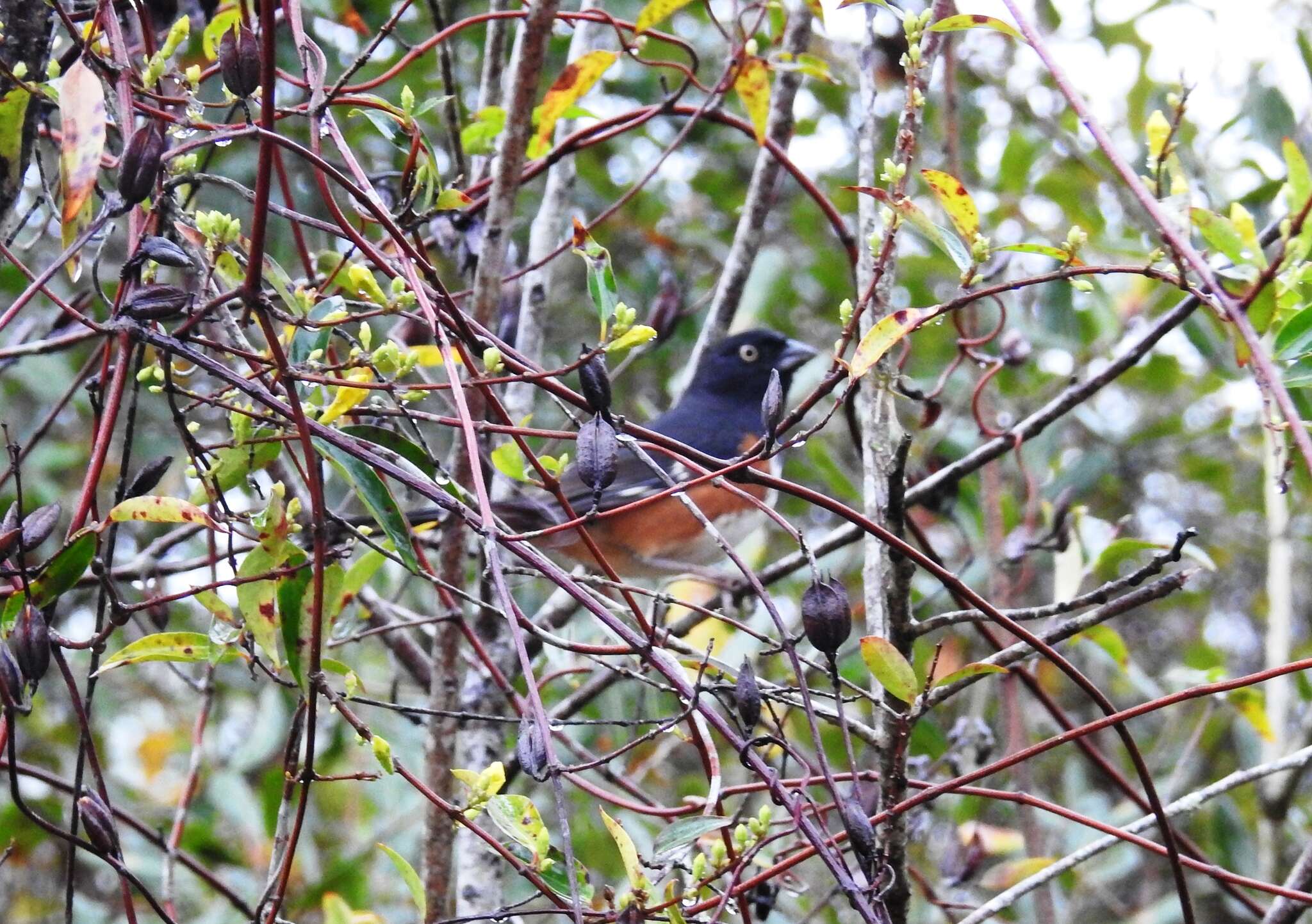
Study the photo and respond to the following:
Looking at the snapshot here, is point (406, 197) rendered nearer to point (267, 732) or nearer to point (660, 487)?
point (660, 487)

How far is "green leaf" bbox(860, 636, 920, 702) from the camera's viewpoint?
1468 millimetres

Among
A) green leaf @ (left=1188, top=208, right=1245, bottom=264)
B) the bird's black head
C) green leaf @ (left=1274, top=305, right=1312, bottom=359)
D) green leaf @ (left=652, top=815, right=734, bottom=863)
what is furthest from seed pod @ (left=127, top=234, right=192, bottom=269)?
the bird's black head

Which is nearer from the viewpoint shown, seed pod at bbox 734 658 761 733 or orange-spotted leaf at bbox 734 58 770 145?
seed pod at bbox 734 658 761 733

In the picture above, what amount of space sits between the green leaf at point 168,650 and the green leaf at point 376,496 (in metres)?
0.32

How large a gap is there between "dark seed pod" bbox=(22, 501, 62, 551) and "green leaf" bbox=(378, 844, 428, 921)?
0.53m

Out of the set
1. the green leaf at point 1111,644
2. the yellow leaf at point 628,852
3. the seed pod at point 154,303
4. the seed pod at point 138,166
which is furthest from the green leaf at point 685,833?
the green leaf at point 1111,644

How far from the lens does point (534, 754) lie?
4.12 ft

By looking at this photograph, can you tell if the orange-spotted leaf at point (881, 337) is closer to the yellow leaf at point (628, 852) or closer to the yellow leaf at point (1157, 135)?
the yellow leaf at point (1157, 135)

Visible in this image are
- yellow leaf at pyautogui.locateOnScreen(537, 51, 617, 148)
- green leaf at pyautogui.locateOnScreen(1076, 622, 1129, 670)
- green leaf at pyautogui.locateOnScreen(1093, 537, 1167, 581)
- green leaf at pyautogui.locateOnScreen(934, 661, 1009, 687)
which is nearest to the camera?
green leaf at pyautogui.locateOnScreen(934, 661, 1009, 687)

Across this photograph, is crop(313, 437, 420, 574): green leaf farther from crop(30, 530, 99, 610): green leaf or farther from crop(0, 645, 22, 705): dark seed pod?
crop(0, 645, 22, 705): dark seed pod

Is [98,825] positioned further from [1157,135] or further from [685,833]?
[1157,135]

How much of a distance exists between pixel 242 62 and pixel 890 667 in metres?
1.00

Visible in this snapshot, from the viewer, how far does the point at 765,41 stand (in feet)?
12.7

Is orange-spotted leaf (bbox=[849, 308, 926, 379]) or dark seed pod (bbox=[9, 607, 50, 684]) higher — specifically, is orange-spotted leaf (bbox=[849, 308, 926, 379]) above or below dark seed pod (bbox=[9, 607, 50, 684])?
above
